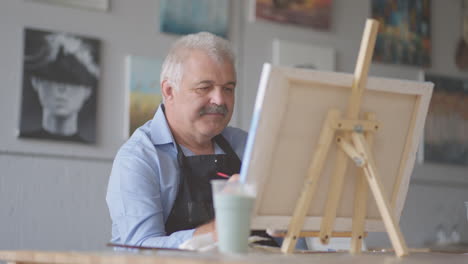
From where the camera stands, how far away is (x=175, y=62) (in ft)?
7.38

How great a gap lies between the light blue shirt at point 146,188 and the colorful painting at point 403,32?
2129 millimetres

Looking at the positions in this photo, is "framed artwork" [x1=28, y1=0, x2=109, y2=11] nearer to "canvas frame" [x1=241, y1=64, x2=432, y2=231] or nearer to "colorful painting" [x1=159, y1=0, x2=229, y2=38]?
"colorful painting" [x1=159, y1=0, x2=229, y2=38]

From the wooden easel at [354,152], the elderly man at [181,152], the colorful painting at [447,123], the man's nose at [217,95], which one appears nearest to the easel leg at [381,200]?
the wooden easel at [354,152]

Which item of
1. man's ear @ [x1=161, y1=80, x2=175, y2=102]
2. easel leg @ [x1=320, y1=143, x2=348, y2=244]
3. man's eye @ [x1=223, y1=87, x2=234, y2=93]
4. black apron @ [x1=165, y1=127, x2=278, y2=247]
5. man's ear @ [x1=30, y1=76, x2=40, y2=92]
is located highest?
man's eye @ [x1=223, y1=87, x2=234, y2=93]

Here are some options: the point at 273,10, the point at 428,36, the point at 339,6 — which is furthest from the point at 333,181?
the point at 428,36

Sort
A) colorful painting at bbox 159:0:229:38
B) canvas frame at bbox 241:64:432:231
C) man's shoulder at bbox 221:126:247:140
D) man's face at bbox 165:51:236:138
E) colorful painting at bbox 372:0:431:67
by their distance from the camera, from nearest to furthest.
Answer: canvas frame at bbox 241:64:432:231 → man's face at bbox 165:51:236:138 → man's shoulder at bbox 221:126:247:140 → colorful painting at bbox 159:0:229:38 → colorful painting at bbox 372:0:431:67

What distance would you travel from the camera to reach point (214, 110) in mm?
2193

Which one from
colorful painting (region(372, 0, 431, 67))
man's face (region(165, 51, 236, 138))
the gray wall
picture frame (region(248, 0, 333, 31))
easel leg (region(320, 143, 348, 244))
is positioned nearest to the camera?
easel leg (region(320, 143, 348, 244))

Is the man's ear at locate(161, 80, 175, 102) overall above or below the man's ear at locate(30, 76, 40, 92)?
above

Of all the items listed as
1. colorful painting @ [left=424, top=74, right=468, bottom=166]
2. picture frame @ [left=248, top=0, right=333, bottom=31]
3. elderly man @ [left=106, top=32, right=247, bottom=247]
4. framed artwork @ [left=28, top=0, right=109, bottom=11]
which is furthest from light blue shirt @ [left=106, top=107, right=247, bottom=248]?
colorful painting @ [left=424, top=74, right=468, bottom=166]

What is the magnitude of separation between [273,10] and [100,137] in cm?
121

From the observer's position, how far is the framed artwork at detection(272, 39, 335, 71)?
3631 millimetres

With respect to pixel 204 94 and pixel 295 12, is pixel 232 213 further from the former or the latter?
pixel 295 12

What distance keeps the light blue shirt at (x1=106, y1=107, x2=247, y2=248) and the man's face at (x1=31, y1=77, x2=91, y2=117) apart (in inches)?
34.9
